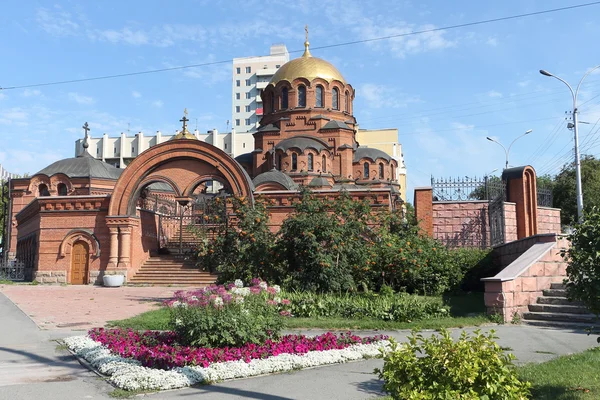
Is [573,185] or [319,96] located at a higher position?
[319,96]

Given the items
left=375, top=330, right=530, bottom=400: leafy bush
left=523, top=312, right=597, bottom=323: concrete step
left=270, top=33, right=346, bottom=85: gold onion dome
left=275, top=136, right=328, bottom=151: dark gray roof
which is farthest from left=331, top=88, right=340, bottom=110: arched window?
left=375, top=330, right=530, bottom=400: leafy bush

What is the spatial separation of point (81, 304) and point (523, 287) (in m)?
11.4

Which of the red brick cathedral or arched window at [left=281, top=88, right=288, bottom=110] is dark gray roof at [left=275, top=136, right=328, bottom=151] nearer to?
the red brick cathedral

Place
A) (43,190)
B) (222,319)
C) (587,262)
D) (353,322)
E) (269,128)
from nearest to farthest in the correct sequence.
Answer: (587,262) < (222,319) < (353,322) < (43,190) < (269,128)

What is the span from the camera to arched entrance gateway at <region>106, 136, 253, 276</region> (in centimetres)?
2300

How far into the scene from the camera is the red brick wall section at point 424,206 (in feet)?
61.9

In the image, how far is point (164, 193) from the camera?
122ft

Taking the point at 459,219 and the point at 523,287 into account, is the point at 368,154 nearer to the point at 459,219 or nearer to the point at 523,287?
the point at 459,219

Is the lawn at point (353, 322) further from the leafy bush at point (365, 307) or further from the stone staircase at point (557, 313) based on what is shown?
the stone staircase at point (557, 313)

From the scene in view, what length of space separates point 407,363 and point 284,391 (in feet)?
6.88

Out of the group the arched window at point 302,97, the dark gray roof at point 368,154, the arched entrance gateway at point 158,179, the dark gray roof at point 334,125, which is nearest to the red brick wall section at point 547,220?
the arched entrance gateway at point 158,179

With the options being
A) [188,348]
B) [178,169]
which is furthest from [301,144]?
[188,348]

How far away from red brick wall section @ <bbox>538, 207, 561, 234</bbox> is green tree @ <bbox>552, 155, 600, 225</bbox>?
63.6 ft

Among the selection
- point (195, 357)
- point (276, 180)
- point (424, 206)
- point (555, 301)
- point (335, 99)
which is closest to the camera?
point (195, 357)
